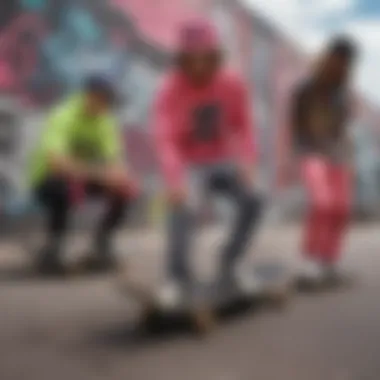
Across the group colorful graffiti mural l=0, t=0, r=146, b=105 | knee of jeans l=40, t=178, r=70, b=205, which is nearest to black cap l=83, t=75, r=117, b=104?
colorful graffiti mural l=0, t=0, r=146, b=105

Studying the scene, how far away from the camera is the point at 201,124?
1.16m

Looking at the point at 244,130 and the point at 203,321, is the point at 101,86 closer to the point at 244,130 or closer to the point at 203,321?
the point at 244,130

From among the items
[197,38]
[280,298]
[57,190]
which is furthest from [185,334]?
[197,38]

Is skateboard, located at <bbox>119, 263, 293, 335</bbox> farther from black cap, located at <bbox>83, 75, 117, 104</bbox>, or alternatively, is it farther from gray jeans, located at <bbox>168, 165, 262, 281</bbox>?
black cap, located at <bbox>83, 75, 117, 104</bbox>

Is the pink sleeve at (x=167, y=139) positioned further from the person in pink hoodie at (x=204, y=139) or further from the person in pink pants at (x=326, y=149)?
the person in pink pants at (x=326, y=149)

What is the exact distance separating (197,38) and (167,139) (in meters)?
0.14

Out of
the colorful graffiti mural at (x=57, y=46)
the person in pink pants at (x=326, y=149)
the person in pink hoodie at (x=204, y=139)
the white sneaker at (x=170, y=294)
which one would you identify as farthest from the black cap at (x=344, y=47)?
the white sneaker at (x=170, y=294)

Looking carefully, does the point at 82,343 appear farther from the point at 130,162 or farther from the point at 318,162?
the point at 318,162

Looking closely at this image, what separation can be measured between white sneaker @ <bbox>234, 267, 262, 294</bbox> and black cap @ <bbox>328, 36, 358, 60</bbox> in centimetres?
30

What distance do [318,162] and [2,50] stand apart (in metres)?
0.44

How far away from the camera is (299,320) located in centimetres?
117

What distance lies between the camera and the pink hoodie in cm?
115

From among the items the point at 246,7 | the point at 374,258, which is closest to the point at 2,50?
the point at 246,7

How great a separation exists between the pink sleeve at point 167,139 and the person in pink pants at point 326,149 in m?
0.16
